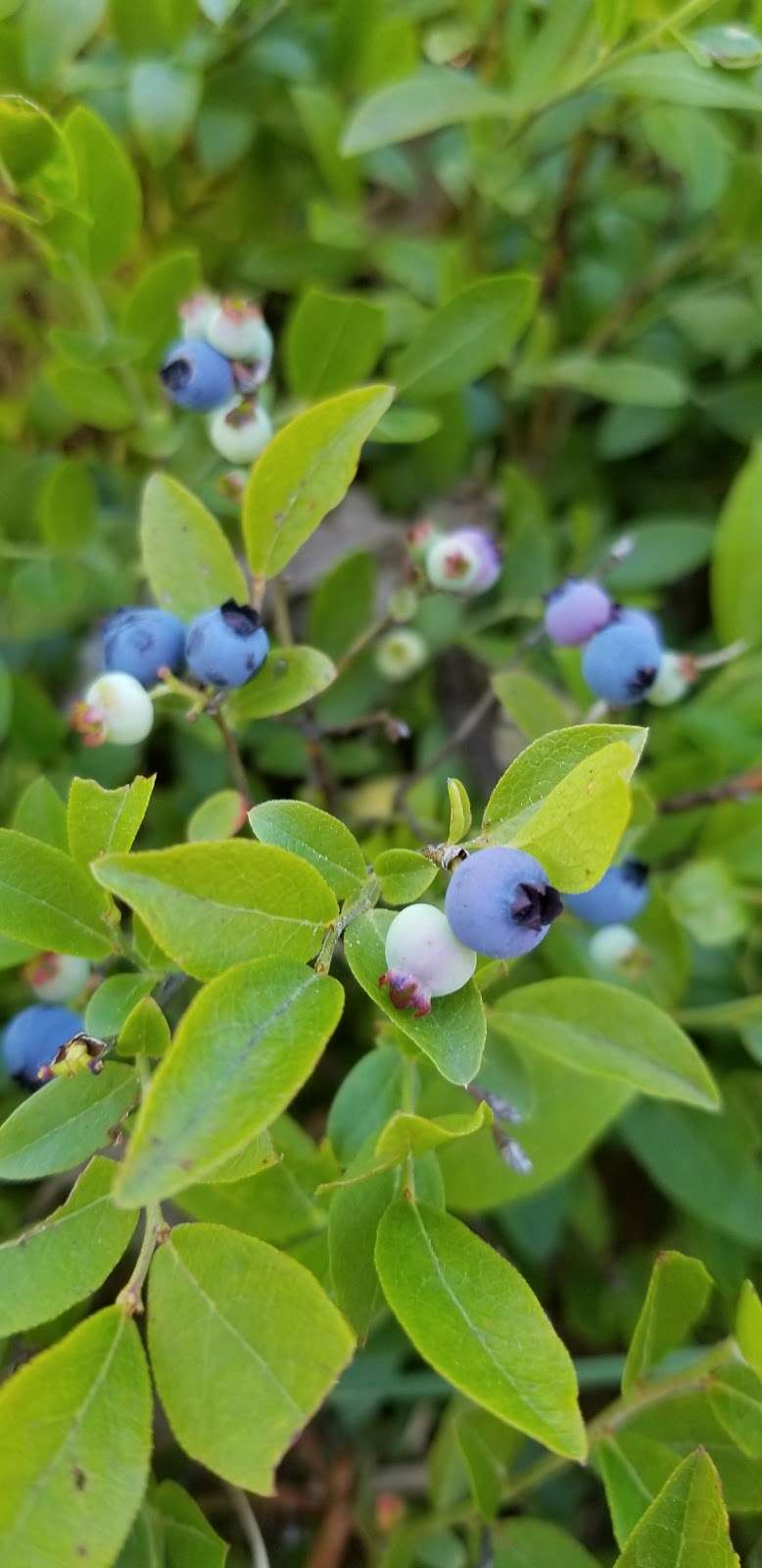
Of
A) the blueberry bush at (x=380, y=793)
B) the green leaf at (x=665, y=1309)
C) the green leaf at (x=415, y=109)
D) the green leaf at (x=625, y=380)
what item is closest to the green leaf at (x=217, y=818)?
the blueberry bush at (x=380, y=793)

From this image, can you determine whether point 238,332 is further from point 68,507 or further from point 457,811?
point 457,811

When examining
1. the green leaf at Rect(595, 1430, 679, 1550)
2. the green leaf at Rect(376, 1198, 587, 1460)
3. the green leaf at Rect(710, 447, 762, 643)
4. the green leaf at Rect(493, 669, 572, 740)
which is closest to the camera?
the green leaf at Rect(376, 1198, 587, 1460)

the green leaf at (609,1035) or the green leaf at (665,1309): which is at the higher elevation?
the green leaf at (609,1035)

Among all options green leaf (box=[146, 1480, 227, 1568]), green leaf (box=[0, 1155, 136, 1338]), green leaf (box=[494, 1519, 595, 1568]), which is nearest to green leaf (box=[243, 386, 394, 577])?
green leaf (box=[0, 1155, 136, 1338])

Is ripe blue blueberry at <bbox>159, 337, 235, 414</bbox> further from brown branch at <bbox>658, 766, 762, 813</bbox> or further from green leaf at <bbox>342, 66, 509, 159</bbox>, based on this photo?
brown branch at <bbox>658, 766, 762, 813</bbox>

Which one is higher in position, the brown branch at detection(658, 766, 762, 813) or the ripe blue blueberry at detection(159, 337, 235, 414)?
the ripe blue blueberry at detection(159, 337, 235, 414)

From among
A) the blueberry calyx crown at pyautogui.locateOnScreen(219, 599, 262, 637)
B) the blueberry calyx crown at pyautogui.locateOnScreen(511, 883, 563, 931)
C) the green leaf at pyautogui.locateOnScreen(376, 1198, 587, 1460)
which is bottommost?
the green leaf at pyautogui.locateOnScreen(376, 1198, 587, 1460)

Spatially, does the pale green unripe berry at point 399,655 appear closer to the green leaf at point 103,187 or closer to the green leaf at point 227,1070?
the green leaf at point 103,187
